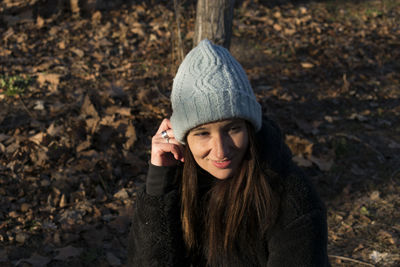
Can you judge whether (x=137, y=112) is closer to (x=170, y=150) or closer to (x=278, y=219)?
(x=170, y=150)

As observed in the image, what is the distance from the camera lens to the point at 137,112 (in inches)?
199

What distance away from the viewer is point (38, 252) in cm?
349

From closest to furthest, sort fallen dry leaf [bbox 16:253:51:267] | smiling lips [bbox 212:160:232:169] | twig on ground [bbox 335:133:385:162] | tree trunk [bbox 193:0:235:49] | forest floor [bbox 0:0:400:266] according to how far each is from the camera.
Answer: smiling lips [bbox 212:160:232:169] → fallen dry leaf [bbox 16:253:51:267] → forest floor [bbox 0:0:400:266] → twig on ground [bbox 335:133:385:162] → tree trunk [bbox 193:0:235:49]

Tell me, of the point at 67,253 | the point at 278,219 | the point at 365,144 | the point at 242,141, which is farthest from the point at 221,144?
the point at 365,144

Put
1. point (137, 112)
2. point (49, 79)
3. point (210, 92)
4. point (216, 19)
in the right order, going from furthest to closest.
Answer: point (49, 79)
point (216, 19)
point (137, 112)
point (210, 92)

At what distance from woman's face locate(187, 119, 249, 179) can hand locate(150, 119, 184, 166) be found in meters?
0.17

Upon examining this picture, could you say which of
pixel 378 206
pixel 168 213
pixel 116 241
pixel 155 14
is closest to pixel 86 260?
pixel 116 241

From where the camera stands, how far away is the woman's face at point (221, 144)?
2.10 metres

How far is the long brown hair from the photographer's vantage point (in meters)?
2.19

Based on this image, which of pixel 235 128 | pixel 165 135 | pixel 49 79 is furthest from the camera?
pixel 49 79

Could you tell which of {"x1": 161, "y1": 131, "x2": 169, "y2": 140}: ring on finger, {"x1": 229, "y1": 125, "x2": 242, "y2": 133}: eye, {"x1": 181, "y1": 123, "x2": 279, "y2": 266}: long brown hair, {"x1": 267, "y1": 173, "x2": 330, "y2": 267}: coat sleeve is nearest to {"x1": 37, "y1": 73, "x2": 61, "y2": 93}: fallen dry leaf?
{"x1": 161, "y1": 131, "x2": 169, "y2": 140}: ring on finger

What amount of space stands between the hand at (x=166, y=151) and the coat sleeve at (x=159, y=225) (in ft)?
0.17

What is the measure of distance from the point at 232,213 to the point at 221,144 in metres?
0.42

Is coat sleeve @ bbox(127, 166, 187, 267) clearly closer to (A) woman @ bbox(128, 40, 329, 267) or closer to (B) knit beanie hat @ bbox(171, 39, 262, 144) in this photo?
(A) woman @ bbox(128, 40, 329, 267)
